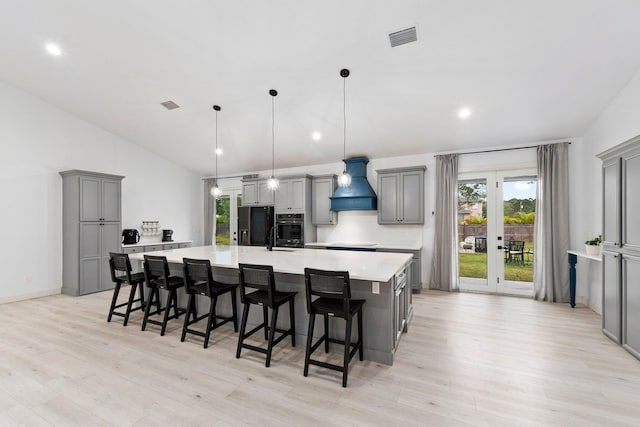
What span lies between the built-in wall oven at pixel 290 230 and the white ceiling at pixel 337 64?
69.3 inches

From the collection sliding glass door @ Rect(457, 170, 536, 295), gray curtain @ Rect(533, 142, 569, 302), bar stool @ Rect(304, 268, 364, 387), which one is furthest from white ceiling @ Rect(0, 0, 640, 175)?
bar stool @ Rect(304, 268, 364, 387)

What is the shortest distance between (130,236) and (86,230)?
0.98 m

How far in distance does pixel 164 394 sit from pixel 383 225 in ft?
15.0

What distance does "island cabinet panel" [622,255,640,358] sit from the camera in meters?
2.77

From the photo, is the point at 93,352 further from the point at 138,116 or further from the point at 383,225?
the point at 383,225

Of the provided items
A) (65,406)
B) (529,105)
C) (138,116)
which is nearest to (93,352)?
(65,406)

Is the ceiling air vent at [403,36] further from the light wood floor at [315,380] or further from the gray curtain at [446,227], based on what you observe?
the light wood floor at [315,380]

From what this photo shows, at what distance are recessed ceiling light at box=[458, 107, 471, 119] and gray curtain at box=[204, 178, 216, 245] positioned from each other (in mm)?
6322

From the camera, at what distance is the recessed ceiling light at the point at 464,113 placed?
4109mm

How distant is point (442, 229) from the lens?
529 cm

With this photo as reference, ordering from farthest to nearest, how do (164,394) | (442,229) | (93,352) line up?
(442,229), (93,352), (164,394)

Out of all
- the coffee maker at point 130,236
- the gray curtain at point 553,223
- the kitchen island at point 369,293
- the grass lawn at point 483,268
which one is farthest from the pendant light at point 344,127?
the coffee maker at point 130,236

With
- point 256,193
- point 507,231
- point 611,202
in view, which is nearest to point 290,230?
point 256,193

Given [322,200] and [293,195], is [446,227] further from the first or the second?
[293,195]
